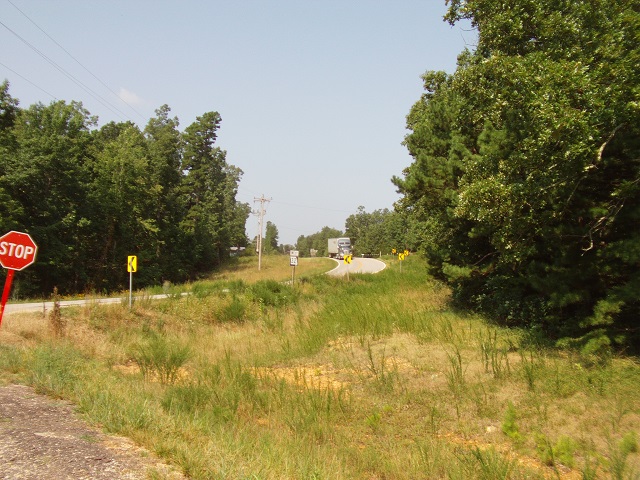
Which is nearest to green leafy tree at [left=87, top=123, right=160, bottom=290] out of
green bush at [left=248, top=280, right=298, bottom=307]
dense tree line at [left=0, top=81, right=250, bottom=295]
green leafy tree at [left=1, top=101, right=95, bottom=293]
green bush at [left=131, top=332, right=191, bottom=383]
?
dense tree line at [left=0, top=81, right=250, bottom=295]

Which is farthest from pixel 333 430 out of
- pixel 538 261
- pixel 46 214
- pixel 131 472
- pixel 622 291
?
pixel 46 214

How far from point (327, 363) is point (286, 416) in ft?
15.3

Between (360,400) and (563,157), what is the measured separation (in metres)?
6.00

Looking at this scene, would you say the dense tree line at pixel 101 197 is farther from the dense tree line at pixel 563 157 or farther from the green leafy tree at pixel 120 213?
the dense tree line at pixel 563 157

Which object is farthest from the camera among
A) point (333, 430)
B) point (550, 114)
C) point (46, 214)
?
point (46, 214)

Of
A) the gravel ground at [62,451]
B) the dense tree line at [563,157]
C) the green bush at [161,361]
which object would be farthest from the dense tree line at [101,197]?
the dense tree line at [563,157]

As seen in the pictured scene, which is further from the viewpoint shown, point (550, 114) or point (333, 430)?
point (550, 114)

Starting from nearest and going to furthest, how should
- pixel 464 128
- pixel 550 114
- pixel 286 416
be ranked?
pixel 286 416
pixel 550 114
pixel 464 128

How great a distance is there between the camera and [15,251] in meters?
8.80

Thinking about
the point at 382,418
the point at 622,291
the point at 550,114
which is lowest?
the point at 382,418

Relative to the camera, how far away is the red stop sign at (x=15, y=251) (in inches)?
340

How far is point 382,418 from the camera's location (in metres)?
7.40

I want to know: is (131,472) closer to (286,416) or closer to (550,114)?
(286,416)

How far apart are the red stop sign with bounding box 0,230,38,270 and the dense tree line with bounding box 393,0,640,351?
9577 millimetres
